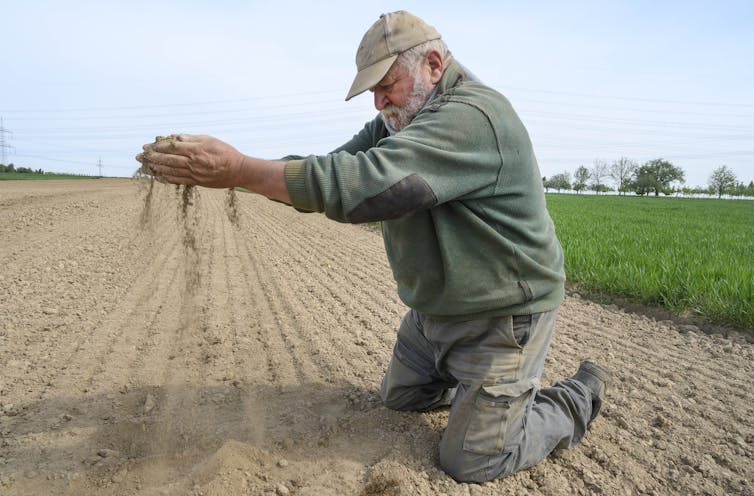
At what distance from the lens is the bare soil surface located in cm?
245

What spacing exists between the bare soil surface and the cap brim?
1.23 metres

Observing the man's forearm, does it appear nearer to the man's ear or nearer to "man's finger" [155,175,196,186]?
"man's finger" [155,175,196,186]

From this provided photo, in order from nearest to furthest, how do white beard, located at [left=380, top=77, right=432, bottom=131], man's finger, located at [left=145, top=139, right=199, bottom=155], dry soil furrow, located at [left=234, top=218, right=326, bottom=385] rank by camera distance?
man's finger, located at [left=145, top=139, right=199, bottom=155] < white beard, located at [left=380, top=77, right=432, bottom=131] < dry soil furrow, located at [left=234, top=218, right=326, bottom=385]

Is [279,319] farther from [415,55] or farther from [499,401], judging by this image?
[415,55]

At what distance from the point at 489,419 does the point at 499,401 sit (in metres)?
Answer: 0.09

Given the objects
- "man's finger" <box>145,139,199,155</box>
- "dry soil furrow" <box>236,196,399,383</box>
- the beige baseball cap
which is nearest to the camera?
"man's finger" <box>145,139,199,155</box>

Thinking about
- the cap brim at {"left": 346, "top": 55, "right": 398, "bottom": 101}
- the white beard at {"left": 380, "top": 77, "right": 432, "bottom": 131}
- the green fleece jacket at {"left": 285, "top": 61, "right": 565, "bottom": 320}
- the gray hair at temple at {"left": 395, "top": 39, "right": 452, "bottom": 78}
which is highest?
the gray hair at temple at {"left": 395, "top": 39, "right": 452, "bottom": 78}

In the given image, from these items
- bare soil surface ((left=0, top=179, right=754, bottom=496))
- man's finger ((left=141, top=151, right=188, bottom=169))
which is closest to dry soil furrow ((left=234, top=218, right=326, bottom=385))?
bare soil surface ((left=0, top=179, right=754, bottom=496))

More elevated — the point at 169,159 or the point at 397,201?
the point at 169,159

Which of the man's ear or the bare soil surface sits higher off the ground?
the man's ear

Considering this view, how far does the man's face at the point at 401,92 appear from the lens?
2404 millimetres

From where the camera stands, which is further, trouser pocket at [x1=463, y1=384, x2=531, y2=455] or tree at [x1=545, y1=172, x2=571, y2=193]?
tree at [x1=545, y1=172, x2=571, y2=193]

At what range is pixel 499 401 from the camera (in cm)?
246

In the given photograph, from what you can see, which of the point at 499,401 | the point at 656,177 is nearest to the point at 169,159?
the point at 499,401
